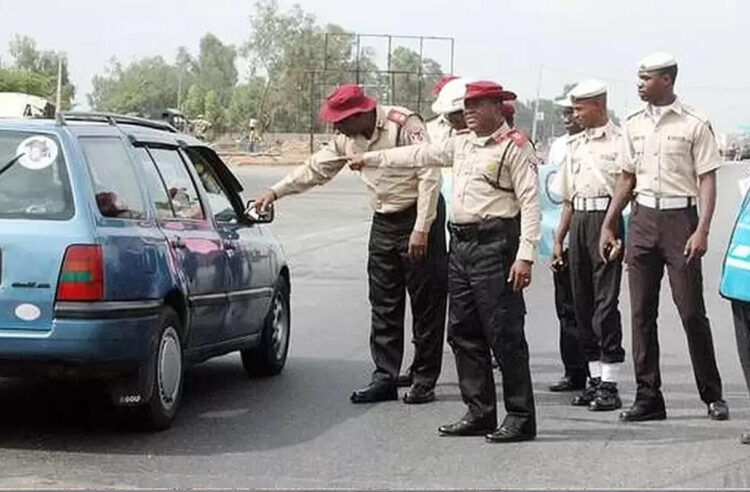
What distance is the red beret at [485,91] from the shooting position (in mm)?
7539

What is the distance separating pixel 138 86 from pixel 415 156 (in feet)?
329

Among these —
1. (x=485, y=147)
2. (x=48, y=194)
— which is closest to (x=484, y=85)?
(x=485, y=147)

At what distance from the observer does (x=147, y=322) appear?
23.8 feet

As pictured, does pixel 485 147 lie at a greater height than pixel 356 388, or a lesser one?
greater

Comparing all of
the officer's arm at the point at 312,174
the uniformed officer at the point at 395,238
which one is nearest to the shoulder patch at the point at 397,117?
the uniformed officer at the point at 395,238

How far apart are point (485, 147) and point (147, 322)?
2.02 meters

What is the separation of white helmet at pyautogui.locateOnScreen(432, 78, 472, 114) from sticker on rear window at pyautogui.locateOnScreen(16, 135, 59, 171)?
2.41 meters

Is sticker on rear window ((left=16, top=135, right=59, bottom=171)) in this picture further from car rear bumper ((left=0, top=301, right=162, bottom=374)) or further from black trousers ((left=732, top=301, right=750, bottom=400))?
black trousers ((left=732, top=301, right=750, bottom=400))

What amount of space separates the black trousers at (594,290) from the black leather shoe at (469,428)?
1.16 m

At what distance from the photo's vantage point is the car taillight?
6.91 m

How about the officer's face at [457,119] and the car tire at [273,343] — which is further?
the car tire at [273,343]

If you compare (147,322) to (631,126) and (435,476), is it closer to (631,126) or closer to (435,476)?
(435,476)

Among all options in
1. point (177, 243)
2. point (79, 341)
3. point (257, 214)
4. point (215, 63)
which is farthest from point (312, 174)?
point (215, 63)

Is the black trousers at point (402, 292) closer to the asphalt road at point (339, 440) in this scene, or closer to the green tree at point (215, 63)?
the asphalt road at point (339, 440)
